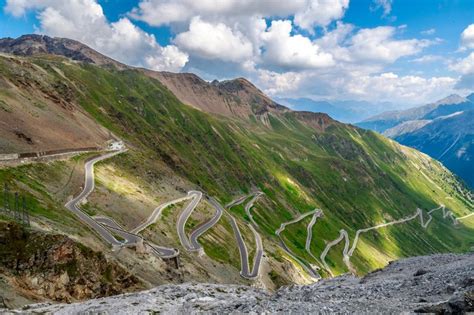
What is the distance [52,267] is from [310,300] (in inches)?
1202

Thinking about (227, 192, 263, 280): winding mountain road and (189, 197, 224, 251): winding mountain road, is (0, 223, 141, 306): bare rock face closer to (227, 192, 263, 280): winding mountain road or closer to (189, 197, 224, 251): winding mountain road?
(189, 197, 224, 251): winding mountain road

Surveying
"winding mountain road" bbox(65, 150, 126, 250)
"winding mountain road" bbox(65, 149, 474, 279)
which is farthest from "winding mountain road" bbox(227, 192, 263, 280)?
"winding mountain road" bbox(65, 150, 126, 250)

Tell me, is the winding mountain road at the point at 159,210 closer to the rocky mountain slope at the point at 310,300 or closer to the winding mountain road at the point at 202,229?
the winding mountain road at the point at 202,229

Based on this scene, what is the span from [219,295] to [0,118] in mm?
104587

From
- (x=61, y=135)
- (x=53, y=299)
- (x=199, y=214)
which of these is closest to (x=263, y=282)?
→ (x=199, y=214)

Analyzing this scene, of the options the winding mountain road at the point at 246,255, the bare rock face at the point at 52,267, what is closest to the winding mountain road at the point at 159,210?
the winding mountain road at the point at 246,255

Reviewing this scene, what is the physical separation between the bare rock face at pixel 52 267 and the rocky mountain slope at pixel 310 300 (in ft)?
28.4

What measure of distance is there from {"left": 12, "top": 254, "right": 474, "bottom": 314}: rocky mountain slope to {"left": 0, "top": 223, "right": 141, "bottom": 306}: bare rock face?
8.67 meters

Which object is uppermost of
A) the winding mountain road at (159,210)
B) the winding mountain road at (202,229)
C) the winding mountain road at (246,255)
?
the winding mountain road at (159,210)

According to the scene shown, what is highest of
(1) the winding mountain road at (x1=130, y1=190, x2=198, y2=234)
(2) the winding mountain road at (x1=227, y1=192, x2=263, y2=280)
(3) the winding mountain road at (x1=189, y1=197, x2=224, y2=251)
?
(1) the winding mountain road at (x1=130, y1=190, x2=198, y2=234)

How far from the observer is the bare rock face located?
39719 millimetres

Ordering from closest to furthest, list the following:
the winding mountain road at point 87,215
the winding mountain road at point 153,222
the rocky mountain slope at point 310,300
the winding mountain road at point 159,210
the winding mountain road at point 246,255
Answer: the rocky mountain slope at point 310,300, the winding mountain road at point 87,215, the winding mountain road at point 153,222, the winding mountain road at point 159,210, the winding mountain road at point 246,255

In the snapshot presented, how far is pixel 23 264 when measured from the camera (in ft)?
133

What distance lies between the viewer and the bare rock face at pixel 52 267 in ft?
130
